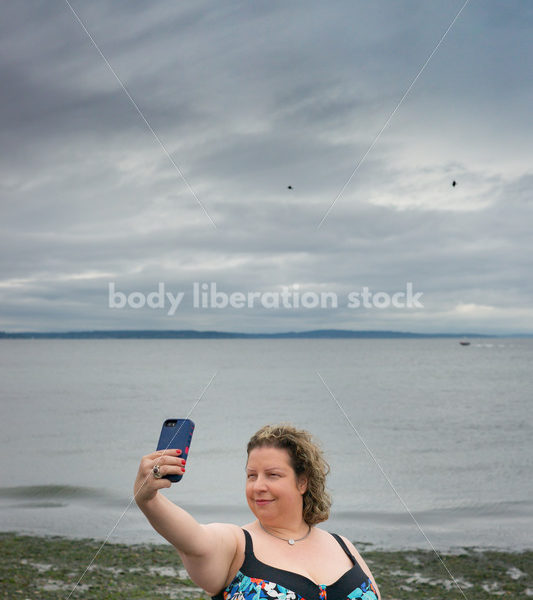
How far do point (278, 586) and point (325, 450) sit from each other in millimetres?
16878

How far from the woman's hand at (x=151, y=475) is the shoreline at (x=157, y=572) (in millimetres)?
6829

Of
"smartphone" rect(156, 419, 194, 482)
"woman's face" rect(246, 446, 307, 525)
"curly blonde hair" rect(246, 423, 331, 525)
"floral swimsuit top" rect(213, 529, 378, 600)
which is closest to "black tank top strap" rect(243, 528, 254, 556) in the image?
"floral swimsuit top" rect(213, 529, 378, 600)

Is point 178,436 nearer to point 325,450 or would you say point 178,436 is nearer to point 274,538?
point 274,538

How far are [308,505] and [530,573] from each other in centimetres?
832

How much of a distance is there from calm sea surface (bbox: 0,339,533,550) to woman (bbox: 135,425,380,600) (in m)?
5.12

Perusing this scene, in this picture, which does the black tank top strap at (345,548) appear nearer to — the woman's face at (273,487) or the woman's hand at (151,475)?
the woman's face at (273,487)

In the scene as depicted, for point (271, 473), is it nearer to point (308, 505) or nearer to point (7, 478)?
point (308, 505)

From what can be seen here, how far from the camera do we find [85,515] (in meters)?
14.8

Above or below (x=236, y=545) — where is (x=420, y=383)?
above

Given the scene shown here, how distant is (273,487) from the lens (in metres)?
3.02

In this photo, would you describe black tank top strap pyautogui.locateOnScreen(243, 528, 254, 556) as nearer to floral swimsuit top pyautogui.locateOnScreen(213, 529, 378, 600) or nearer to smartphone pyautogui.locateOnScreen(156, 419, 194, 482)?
floral swimsuit top pyautogui.locateOnScreen(213, 529, 378, 600)

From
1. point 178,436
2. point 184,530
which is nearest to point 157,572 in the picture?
point 184,530

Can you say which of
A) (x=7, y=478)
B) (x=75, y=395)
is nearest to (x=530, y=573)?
(x=7, y=478)

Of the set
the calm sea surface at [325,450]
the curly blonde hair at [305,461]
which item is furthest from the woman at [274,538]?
the calm sea surface at [325,450]
